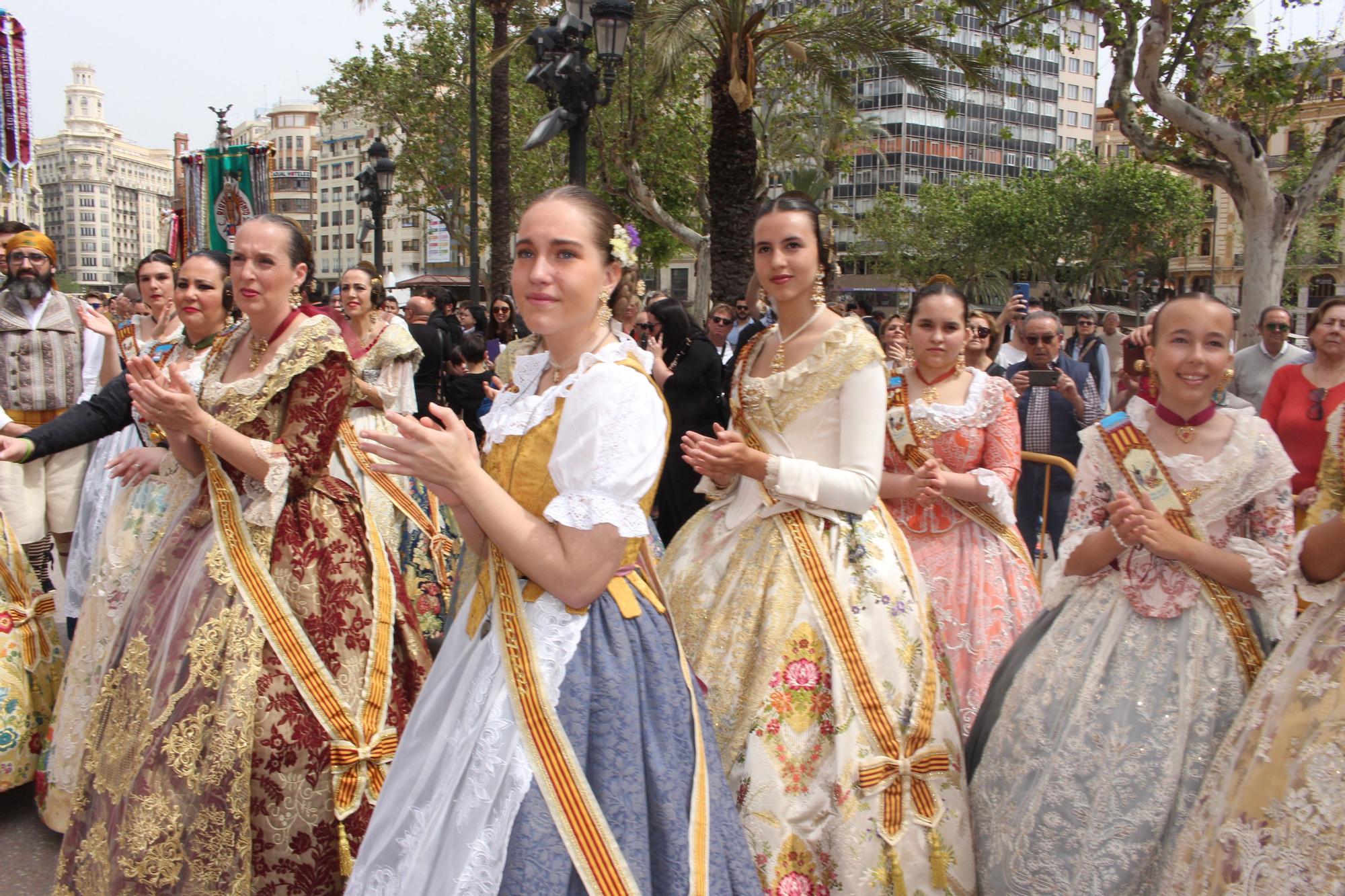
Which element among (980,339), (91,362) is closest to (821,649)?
(980,339)

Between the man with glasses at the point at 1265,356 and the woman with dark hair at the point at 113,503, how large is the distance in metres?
Answer: 6.75

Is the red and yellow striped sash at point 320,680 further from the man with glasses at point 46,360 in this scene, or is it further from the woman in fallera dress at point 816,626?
the man with glasses at point 46,360

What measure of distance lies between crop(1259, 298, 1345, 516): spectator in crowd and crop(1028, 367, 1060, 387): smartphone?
112cm

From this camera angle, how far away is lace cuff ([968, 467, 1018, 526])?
13.1ft

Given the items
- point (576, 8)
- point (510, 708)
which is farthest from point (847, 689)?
point (576, 8)

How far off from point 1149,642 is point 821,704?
882mm

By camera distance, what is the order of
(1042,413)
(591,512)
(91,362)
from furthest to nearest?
(1042,413) < (91,362) < (591,512)

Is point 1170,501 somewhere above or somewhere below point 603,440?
below

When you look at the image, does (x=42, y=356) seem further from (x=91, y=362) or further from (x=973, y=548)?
(x=973, y=548)

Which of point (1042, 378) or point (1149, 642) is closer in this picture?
point (1149, 642)

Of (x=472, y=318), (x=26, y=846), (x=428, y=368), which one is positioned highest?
(x=472, y=318)

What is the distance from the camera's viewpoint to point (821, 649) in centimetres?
299

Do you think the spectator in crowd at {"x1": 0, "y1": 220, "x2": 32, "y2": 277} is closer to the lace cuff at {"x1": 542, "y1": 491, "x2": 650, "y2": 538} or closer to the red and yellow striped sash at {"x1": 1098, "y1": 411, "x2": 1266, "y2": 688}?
the lace cuff at {"x1": 542, "y1": 491, "x2": 650, "y2": 538}

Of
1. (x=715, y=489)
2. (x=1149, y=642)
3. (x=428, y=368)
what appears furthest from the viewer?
(x=428, y=368)
